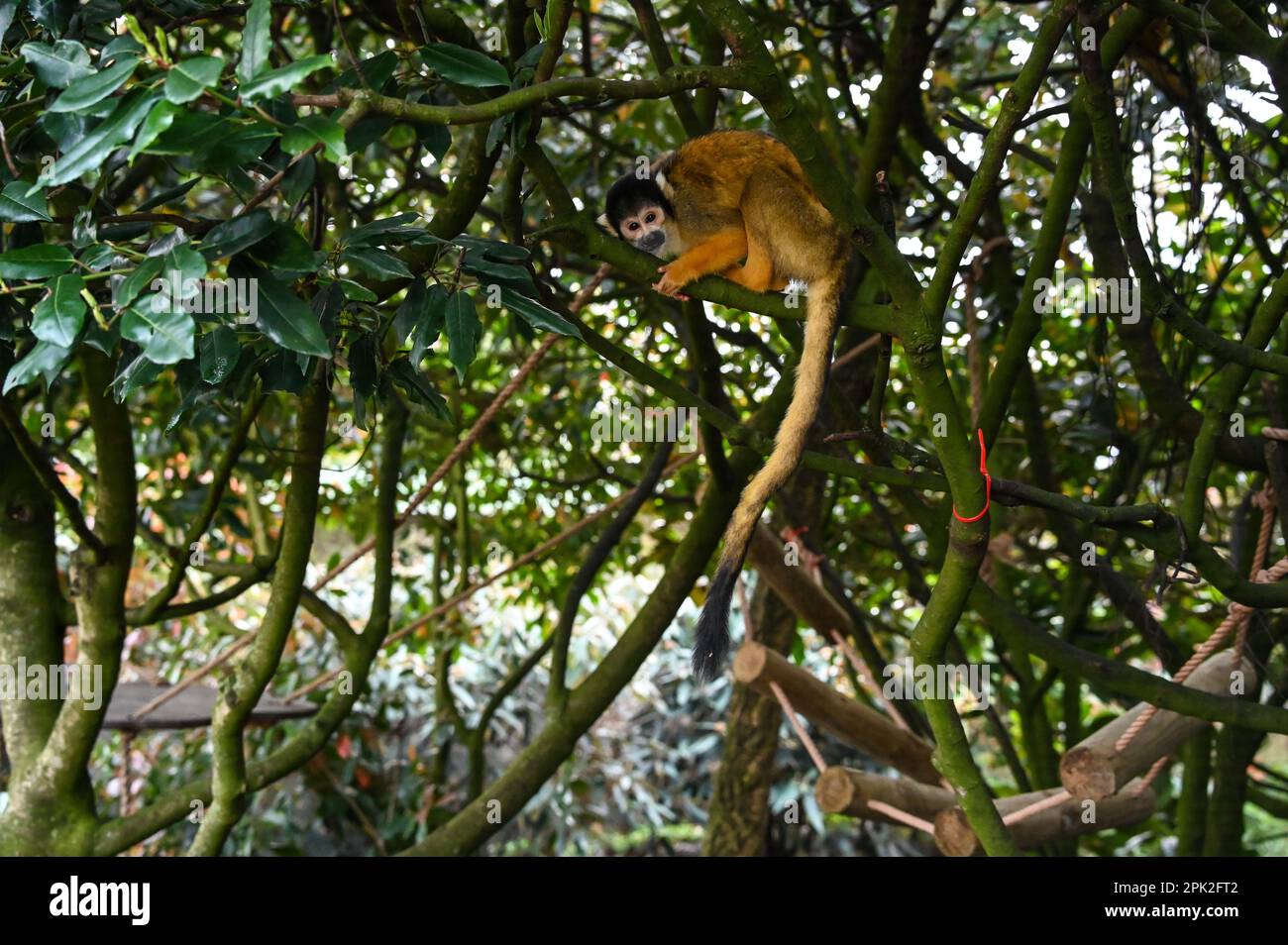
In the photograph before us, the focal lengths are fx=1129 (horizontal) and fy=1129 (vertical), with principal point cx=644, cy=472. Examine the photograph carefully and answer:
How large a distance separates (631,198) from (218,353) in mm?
1295

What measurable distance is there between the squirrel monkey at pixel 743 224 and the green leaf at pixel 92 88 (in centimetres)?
110

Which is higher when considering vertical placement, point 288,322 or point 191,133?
point 191,133

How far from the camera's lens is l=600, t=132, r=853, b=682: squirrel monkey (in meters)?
2.08

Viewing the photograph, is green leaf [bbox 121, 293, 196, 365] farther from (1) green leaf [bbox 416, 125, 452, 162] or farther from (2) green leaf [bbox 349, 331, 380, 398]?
(1) green leaf [bbox 416, 125, 452, 162]

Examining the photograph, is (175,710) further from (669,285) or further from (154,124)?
(154,124)

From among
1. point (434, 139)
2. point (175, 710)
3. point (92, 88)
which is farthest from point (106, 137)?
point (175, 710)

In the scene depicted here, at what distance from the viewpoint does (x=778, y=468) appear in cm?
190

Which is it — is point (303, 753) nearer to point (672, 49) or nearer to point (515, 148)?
point (515, 148)

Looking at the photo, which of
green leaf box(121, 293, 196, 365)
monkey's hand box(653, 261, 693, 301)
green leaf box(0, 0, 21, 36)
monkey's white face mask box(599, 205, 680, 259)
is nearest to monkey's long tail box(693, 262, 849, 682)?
monkey's hand box(653, 261, 693, 301)

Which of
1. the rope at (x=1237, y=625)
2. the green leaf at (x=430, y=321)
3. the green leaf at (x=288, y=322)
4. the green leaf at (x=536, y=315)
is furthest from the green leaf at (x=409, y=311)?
the rope at (x=1237, y=625)

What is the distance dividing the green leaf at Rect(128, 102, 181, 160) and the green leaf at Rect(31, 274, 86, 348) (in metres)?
0.20

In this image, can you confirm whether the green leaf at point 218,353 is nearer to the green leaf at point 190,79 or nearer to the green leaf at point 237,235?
the green leaf at point 237,235

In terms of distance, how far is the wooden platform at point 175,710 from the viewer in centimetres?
306
